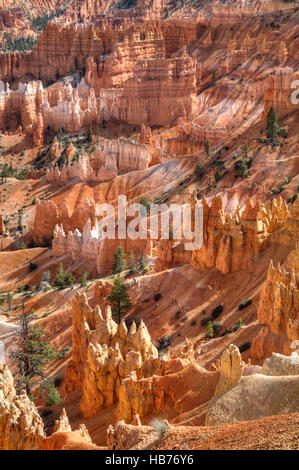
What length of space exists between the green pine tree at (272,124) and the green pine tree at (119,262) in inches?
835

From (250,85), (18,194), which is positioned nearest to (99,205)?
(18,194)

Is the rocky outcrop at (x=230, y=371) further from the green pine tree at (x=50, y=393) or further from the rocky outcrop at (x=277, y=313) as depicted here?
the green pine tree at (x=50, y=393)

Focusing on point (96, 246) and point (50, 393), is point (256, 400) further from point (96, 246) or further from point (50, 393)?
point (96, 246)

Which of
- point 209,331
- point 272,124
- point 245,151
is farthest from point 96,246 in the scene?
point 209,331

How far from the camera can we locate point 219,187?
60.7 metres

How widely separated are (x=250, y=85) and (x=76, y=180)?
1086 inches

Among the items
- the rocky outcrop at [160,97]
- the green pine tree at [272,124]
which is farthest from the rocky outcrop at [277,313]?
the rocky outcrop at [160,97]

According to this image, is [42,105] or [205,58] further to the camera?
[205,58]

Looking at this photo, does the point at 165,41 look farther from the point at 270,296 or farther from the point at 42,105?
the point at 270,296

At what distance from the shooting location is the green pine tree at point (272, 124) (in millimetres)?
62128

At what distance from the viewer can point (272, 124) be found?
2451 inches

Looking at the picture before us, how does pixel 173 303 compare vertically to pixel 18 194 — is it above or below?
above
